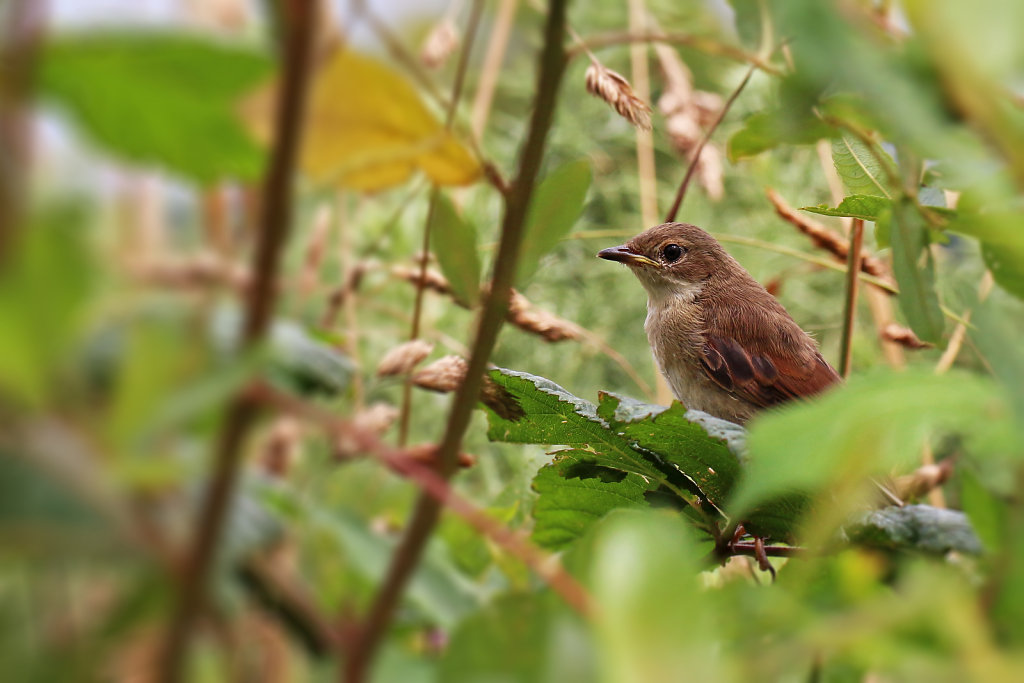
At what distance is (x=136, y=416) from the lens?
10.2 inches

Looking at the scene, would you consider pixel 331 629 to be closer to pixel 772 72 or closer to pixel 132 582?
pixel 132 582

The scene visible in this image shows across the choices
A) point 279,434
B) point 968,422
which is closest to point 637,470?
point 279,434

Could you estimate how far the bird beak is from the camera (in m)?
2.19

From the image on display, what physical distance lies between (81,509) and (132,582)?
0.10 ft

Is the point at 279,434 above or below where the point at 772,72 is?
below

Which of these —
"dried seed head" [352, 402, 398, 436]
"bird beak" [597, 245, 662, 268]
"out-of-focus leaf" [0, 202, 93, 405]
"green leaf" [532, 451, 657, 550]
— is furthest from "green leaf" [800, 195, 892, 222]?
"bird beak" [597, 245, 662, 268]

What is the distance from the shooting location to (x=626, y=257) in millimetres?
2238

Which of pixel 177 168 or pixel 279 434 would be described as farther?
pixel 279 434

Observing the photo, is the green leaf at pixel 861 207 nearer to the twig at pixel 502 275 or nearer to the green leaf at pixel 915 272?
the green leaf at pixel 915 272

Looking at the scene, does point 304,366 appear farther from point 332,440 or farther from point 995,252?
point 995,252

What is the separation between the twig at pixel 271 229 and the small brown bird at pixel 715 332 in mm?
1594

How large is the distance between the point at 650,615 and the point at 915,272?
0.37m

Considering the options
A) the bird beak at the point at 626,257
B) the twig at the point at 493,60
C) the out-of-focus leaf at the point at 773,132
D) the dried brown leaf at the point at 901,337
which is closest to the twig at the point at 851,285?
the dried brown leaf at the point at 901,337

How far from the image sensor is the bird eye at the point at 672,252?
7.54 feet
